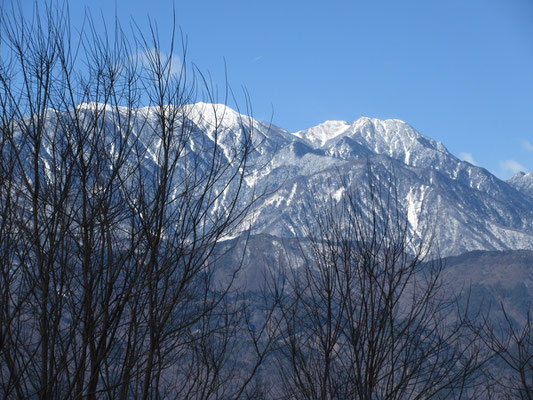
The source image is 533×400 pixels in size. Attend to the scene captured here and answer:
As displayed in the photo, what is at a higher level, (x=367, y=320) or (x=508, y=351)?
(x=367, y=320)

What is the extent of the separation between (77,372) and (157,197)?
1422 millimetres

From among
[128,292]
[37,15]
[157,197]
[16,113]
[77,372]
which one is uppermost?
[37,15]

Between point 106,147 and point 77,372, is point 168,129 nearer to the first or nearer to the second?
point 106,147

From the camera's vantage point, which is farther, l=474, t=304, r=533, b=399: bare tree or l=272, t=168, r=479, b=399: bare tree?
l=474, t=304, r=533, b=399: bare tree

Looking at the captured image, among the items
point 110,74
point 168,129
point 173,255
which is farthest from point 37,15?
point 173,255

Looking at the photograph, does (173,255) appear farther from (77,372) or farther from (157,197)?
(77,372)

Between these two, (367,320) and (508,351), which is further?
(508,351)

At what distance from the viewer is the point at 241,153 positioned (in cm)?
575

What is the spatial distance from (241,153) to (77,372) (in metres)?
2.49

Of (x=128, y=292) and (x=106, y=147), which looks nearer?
(x=128, y=292)

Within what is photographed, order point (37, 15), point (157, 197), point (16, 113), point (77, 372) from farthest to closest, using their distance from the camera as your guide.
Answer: point (37, 15)
point (16, 113)
point (157, 197)
point (77, 372)

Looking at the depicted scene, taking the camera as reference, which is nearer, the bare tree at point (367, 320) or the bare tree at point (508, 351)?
the bare tree at point (367, 320)

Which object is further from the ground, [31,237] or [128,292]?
[31,237]

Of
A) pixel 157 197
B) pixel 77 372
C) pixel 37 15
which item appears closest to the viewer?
pixel 77 372
